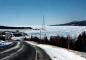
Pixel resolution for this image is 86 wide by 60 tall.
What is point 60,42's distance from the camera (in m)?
85.2
